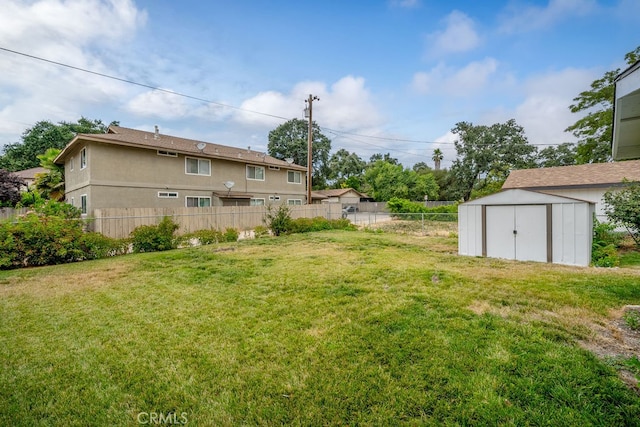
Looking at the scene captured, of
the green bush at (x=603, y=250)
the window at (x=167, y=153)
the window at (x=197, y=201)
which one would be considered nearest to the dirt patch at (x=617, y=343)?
the green bush at (x=603, y=250)

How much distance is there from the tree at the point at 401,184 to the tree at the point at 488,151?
5.21m

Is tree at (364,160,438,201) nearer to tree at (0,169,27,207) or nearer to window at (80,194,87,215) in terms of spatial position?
window at (80,194,87,215)

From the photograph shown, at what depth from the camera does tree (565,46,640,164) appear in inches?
802

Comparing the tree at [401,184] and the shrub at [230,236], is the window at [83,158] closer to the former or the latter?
the shrub at [230,236]

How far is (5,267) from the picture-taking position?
25.8 feet

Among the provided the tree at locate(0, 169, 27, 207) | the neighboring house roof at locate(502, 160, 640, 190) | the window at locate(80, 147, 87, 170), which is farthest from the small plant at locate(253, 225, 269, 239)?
the tree at locate(0, 169, 27, 207)

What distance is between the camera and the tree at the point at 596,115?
66.8 feet

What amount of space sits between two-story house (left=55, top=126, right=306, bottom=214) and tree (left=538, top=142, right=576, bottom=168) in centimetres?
3735

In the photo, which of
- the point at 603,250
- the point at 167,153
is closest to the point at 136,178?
the point at 167,153

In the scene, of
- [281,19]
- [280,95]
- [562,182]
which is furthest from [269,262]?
[562,182]

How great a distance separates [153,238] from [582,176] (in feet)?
75.6

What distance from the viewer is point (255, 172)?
20.9 metres

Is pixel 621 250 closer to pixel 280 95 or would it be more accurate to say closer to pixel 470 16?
pixel 470 16

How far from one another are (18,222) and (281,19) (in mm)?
11114
